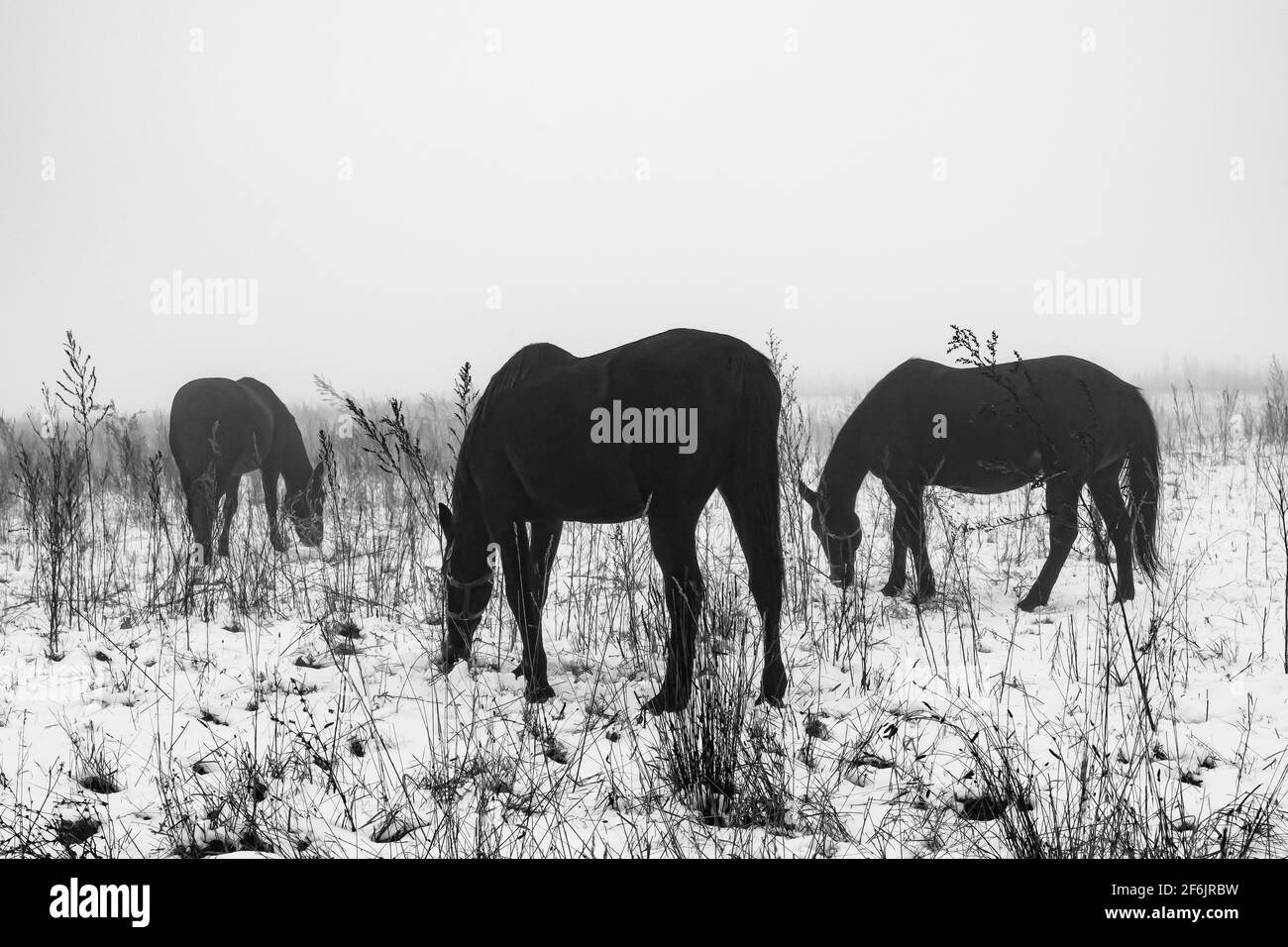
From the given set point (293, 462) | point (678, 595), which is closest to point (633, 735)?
point (678, 595)

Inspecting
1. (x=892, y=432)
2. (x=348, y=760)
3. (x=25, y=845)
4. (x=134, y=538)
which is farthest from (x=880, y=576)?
(x=134, y=538)

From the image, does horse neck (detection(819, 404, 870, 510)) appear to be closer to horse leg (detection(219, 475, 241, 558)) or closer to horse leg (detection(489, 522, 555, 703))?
horse leg (detection(489, 522, 555, 703))

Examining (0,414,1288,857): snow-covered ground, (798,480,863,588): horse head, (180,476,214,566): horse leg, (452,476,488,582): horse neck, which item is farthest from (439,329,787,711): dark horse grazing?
(180,476,214,566): horse leg

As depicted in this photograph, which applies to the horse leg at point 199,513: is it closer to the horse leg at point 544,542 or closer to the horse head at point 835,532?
the horse leg at point 544,542

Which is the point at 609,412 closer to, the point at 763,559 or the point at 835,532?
the point at 763,559

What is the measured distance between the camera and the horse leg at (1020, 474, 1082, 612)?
6137 millimetres

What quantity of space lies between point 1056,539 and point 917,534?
97 centimetres

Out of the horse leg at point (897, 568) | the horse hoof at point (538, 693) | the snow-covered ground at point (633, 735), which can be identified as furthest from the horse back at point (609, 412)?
the horse leg at point (897, 568)

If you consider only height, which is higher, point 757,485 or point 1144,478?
point 757,485

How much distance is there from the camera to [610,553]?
7445 mm

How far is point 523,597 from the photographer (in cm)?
443

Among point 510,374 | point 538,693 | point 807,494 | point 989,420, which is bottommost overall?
point 538,693
